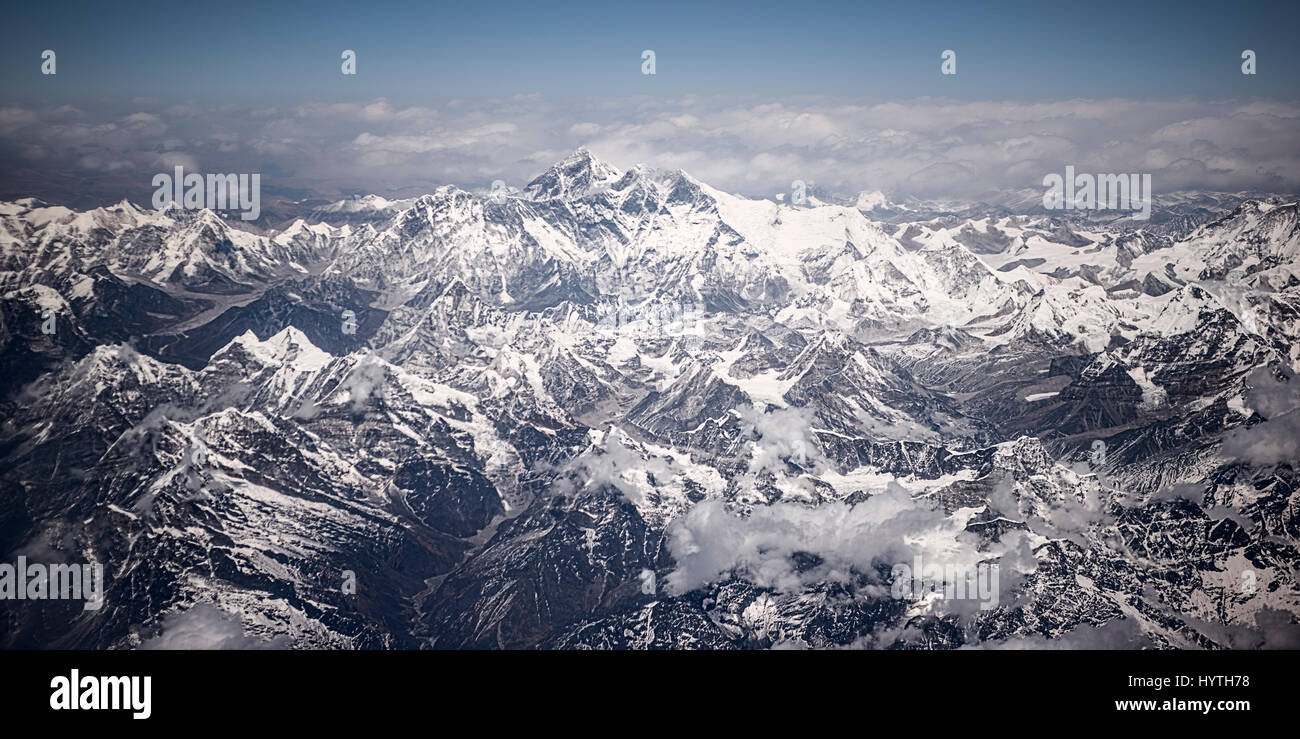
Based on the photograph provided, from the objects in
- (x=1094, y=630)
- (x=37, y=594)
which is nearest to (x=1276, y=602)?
(x=1094, y=630)
